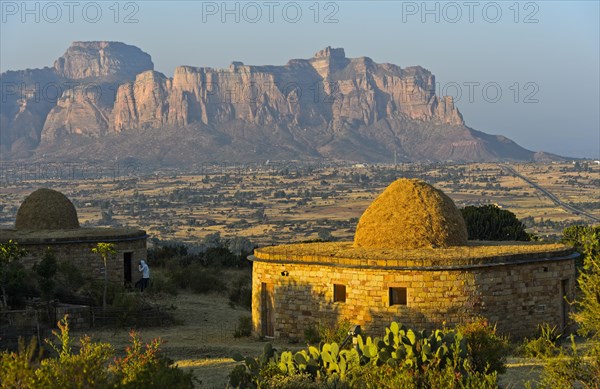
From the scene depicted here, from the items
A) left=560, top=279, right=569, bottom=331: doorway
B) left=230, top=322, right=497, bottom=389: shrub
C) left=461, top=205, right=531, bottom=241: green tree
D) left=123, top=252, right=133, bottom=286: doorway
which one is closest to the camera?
left=230, top=322, right=497, bottom=389: shrub

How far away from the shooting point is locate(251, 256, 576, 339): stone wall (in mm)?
18938

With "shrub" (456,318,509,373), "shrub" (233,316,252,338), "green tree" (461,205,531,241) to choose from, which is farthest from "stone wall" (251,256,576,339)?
"green tree" (461,205,531,241)

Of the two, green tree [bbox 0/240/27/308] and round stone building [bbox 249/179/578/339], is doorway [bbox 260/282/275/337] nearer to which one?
round stone building [bbox 249/179/578/339]

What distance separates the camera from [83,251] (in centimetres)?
2933

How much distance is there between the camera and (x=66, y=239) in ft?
94.9

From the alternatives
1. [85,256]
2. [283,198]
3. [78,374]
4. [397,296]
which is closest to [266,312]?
[397,296]

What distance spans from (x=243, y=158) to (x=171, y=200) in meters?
56.5

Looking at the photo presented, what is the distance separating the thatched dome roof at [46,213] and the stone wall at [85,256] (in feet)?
9.70

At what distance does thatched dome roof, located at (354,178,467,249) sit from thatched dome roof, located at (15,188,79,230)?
13.9 meters

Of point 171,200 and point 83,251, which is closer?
point 83,251

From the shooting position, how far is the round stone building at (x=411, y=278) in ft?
62.1

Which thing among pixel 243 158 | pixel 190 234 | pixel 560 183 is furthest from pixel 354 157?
pixel 190 234

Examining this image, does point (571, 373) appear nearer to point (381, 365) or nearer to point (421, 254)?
point (381, 365)

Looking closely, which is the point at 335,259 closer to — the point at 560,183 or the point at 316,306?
the point at 316,306
